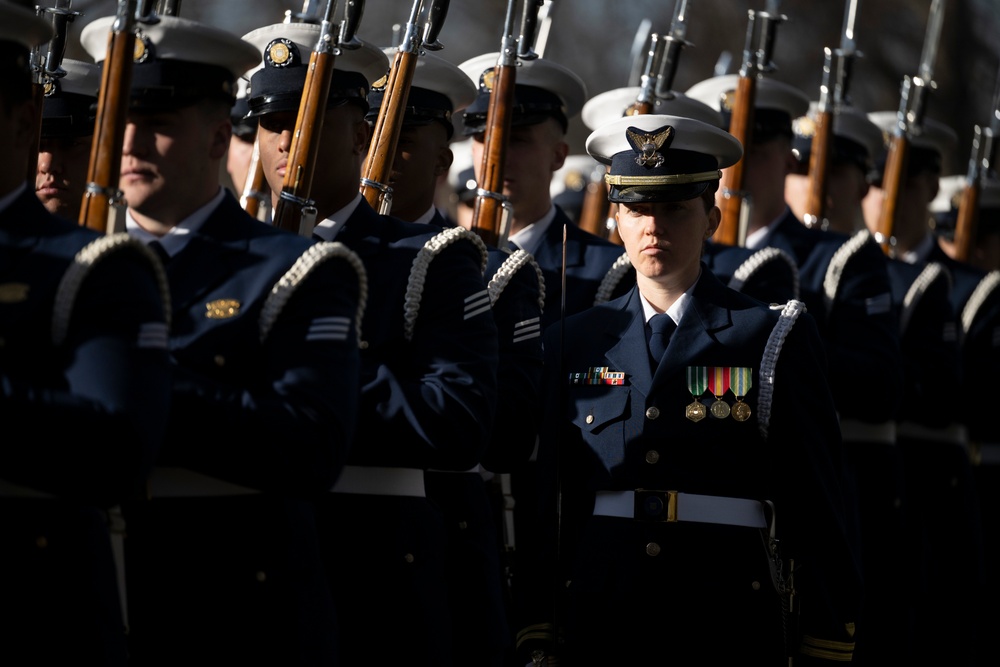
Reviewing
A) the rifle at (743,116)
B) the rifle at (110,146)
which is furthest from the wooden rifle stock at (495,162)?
the rifle at (110,146)

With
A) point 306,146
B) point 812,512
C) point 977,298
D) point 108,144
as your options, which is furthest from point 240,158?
point 977,298

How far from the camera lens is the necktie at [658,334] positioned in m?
5.09

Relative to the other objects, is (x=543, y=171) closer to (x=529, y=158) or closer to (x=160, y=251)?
(x=529, y=158)

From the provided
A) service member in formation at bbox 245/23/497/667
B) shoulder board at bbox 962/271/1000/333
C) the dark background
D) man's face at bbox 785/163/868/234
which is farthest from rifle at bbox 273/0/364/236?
the dark background

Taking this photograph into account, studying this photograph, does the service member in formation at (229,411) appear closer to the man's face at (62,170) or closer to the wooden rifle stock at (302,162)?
the wooden rifle stock at (302,162)

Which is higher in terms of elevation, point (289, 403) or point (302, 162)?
point (302, 162)

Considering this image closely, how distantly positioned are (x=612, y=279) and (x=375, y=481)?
6.96 feet

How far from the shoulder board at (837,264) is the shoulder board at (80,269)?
4.14 m

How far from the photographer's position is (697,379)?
4992 mm

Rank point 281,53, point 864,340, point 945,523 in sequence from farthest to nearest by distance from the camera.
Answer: point 945,523
point 864,340
point 281,53

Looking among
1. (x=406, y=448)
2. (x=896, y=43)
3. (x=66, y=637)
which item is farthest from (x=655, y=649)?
(x=896, y=43)

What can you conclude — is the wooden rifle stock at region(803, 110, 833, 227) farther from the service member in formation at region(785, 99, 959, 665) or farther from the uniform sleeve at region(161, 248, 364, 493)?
the uniform sleeve at region(161, 248, 364, 493)

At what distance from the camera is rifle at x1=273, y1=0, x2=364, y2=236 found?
473 cm

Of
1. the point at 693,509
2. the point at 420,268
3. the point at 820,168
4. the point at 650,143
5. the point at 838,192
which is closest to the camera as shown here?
the point at 420,268
